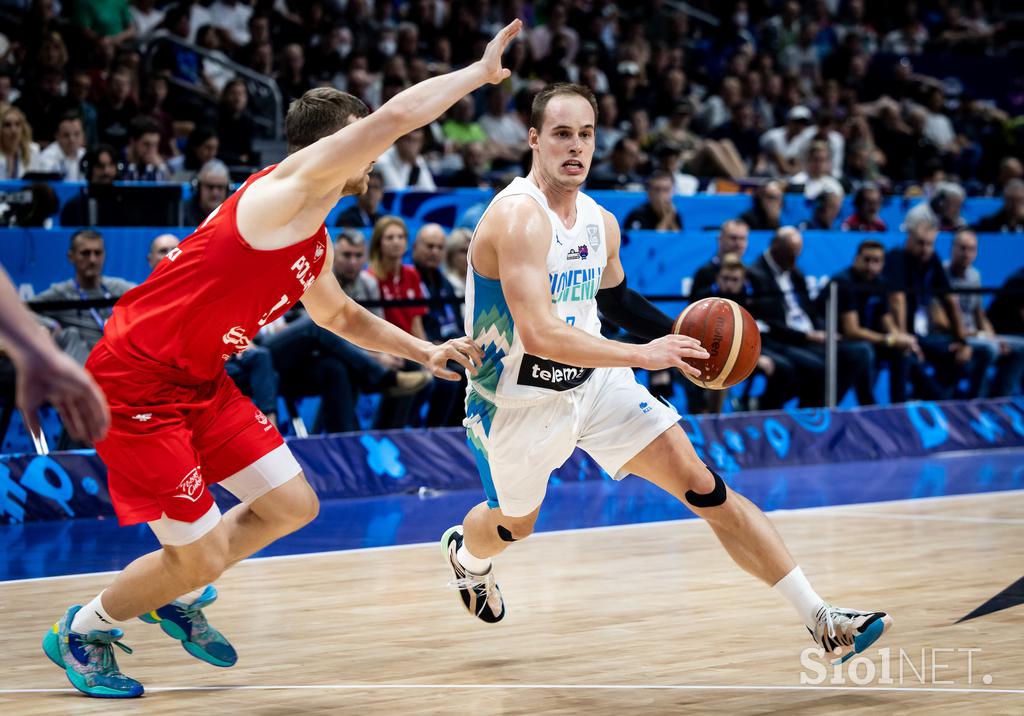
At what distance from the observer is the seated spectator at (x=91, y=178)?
9641 millimetres

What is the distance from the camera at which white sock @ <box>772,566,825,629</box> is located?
4.84 meters

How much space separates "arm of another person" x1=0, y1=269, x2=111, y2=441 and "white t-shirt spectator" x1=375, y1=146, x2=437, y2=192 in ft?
29.1

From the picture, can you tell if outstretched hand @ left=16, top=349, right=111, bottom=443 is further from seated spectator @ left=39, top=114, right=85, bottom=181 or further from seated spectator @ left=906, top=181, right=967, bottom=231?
seated spectator @ left=906, top=181, right=967, bottom=231

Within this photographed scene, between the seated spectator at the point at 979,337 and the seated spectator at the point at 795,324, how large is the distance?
1137 mm

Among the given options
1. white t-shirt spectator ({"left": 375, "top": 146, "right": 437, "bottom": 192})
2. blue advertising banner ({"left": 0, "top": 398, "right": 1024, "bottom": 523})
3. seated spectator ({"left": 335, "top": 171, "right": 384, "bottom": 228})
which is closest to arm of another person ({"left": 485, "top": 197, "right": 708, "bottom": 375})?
blue advertising banner ({"left": 0, "top": 398, "right": 1024, "bottom": 523})

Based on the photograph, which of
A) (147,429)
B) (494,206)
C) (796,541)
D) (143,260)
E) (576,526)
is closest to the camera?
(147,429)

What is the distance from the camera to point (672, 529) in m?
8.23

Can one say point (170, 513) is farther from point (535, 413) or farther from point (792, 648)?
point (792, 648)

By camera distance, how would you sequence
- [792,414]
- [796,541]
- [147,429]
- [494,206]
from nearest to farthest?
[147,429]
[494,206]
[796,541]
[792,414]

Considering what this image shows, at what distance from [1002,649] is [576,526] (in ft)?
11.5

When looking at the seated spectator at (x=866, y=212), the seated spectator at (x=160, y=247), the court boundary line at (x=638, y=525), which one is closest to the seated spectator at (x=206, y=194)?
the seated spectator at (x=160, y=247)

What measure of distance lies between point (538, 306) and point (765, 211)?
765cm

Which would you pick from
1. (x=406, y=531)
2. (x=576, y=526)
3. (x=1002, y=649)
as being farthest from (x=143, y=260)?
(x=1002, y=649)

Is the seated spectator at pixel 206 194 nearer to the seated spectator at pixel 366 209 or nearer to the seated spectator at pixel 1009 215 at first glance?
the seated spectator at pixel 366 209
